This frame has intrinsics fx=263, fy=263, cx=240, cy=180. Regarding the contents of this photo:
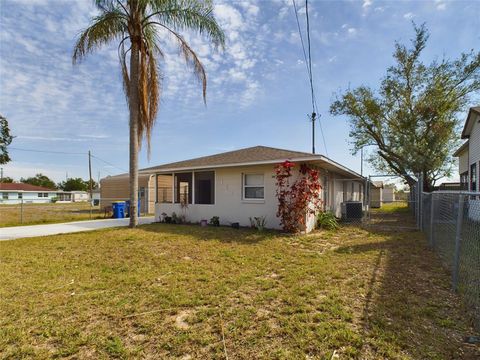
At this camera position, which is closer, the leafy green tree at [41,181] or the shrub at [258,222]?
the shrub at [258,222]

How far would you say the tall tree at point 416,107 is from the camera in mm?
16312

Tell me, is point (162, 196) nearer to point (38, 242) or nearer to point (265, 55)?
point (38, 242)

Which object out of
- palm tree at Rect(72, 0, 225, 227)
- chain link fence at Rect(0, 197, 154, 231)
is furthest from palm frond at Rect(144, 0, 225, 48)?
chain link fence at Rect(0, 197, 154, 231)

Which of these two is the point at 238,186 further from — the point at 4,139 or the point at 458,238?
the point at 4,139

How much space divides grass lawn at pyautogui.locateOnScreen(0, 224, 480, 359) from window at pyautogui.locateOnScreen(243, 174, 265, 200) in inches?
156

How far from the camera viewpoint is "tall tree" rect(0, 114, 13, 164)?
71.4 feet

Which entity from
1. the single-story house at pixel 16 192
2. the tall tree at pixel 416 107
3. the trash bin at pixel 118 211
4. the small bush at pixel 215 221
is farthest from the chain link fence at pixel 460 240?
the single-story house at pixel 16 192

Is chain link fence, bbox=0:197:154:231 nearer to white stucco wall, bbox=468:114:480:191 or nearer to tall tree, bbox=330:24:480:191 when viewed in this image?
tall tree, bbox=330:24:480:191

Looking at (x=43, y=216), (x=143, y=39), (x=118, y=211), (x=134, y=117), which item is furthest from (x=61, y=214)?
(x=143, y=39)

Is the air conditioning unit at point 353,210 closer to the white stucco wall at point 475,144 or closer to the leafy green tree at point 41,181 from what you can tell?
the white stucco wall at point 475,144

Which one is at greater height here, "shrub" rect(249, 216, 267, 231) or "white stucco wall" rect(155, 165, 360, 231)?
"white stucco wall" rect(155, 165, 360, 231)

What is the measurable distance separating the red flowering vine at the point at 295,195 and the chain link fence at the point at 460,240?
323 cm

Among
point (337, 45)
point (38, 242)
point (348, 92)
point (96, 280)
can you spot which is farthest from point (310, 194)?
point (348, 92)

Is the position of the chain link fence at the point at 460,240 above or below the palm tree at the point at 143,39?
below
